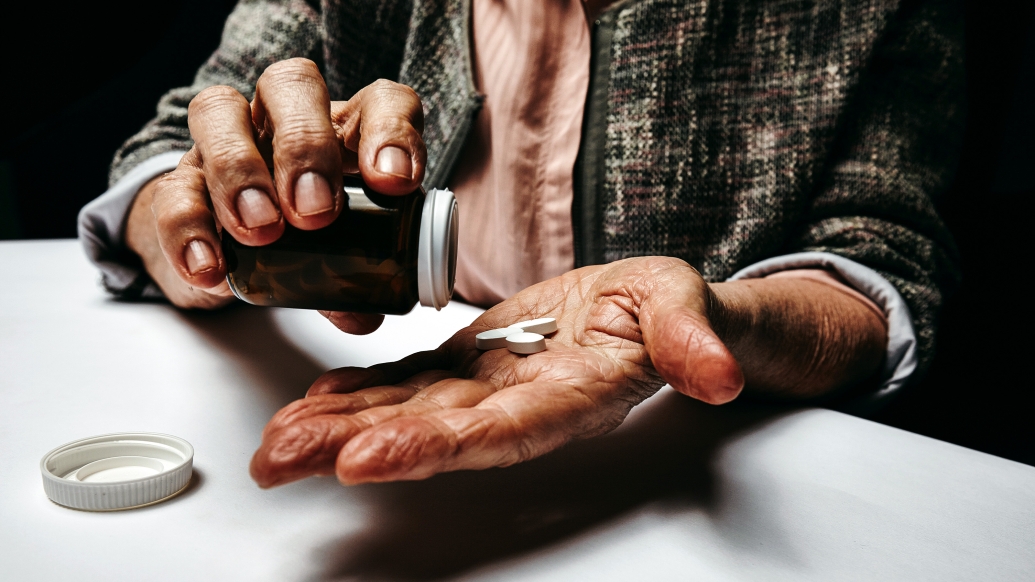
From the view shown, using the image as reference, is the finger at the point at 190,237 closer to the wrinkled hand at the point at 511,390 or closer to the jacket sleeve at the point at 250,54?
the wrinkled hand at the point at 511,390

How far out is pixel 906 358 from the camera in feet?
2.90

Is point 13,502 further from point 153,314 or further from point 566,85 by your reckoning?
point 566,85

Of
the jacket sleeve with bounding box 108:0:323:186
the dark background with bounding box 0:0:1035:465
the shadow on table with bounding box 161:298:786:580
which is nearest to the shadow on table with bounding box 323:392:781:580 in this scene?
the shadow on table with bounding box 161:298:786:580

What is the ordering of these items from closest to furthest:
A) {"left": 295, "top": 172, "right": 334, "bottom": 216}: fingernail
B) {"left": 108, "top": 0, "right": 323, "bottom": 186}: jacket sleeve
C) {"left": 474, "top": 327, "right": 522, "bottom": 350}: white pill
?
{"left": 295, "top": 172, "right": 334, "bottom": 216}: fingernail → {"left": 474, "top": 327, "right": 522, "bottom": 350}: white pill → {"left": 108, "top": 0, "right": 323, "bottom": 186}: jacket sleeve

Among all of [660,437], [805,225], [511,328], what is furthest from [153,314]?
[805,225]

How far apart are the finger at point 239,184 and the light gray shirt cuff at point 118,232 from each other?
0.54 meters

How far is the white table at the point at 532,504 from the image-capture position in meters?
0.44

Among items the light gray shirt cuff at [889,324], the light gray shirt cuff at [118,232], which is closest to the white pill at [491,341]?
the light gray shirt cuff at [889,324]

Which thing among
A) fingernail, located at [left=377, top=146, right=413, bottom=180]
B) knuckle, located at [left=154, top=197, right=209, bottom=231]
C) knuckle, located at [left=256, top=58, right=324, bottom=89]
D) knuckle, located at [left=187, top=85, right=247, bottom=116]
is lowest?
knuckle, located at [left=154, top=197, right=209, bottom=231]

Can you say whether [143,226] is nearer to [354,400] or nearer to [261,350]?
[261,350]

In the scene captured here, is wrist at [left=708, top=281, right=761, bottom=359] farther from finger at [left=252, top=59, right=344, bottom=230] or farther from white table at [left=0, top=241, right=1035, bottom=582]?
finger at [left=252, top=59, right=344, bottom=230]

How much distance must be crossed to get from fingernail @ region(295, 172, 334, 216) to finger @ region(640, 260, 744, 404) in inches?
11.0

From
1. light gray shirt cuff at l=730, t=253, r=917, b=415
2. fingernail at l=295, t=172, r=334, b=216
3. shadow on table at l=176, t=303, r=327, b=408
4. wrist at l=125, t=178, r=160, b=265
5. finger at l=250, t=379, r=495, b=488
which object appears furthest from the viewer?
wrist at l=125, t=178, r=160, b=265

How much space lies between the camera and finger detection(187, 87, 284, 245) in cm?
51
